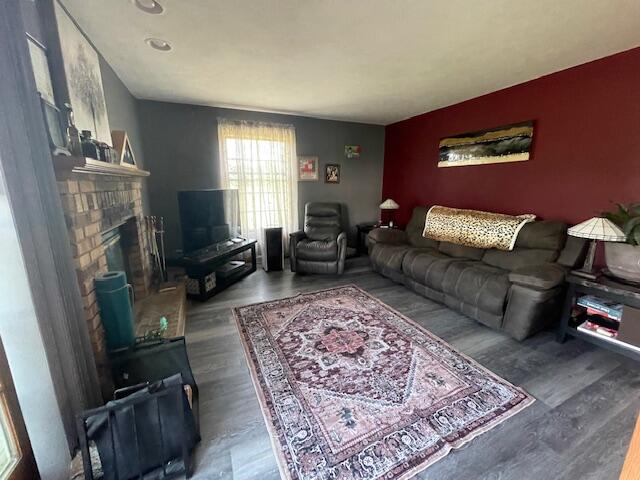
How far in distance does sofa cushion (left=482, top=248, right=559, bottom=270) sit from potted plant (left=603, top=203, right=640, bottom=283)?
47cm

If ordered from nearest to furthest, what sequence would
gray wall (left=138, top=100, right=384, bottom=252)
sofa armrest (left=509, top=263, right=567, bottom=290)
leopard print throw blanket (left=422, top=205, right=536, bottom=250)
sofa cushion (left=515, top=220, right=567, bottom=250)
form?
sofa armrest (left=509, top=263, right=567, bottom=290)
sofa cushion (left=515, top=220, right=567, bottom=250)
leopard print throw blanket (left=422, top=205, right=536, bottom=250)
gray wall (left=138, top=100, right=384, bottom=252)

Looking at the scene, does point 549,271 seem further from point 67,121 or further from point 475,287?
point 67,121

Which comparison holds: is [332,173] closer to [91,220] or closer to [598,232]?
[598,232]

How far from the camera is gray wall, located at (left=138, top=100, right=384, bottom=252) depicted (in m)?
3.41

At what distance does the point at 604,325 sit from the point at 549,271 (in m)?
0.52

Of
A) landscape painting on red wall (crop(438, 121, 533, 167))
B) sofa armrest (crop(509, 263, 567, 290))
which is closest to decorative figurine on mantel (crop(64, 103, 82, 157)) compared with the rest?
sofa armrest (crop(509, 263, 567, 290))

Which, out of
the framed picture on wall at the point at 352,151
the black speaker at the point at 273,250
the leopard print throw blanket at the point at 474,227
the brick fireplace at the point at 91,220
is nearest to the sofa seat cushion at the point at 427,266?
the leopard print throw blanket at the point at 474,227

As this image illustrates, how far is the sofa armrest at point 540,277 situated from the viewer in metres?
2.01

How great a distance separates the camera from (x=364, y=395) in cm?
161

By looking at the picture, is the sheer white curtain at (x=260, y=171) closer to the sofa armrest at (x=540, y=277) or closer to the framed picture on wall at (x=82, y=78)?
the framed picture on wall at (x=82, y=78)

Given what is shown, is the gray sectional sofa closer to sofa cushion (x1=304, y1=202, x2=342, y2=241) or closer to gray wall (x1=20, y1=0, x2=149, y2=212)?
sofa cushion (x1=304, y1=202, x2=342, y2=241)

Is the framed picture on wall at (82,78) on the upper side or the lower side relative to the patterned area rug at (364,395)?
upper

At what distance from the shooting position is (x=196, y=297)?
2.88 m

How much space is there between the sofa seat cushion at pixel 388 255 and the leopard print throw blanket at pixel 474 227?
47 centimetres
